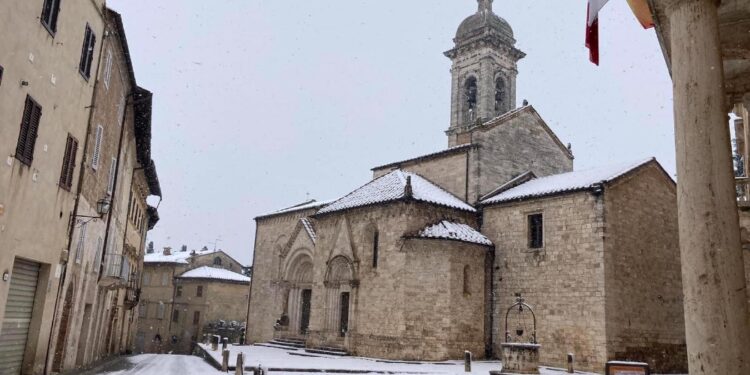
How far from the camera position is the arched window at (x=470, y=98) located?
36094 millimetres

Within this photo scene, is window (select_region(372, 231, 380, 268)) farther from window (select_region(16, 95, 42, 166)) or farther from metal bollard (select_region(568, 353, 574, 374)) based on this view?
window (select_region(16, 95, 42, 166))

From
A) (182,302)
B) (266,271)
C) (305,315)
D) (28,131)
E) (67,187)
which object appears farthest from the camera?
(182,302)

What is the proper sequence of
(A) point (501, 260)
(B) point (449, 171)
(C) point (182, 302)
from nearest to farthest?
(A) point (501, 260) < (B) point (449, 171) < (C) point (182, 302)

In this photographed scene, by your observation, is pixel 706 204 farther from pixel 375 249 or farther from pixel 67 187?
pixel 375 249

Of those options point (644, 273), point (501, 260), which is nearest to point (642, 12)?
point (644, 273)

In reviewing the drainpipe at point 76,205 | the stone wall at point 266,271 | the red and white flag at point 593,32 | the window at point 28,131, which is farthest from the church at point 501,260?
the window at point 28,131

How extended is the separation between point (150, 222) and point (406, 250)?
2207 cm

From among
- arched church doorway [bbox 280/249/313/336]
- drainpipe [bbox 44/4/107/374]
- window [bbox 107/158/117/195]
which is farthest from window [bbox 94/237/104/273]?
arched church doorway [bbox 280/249/313/336]

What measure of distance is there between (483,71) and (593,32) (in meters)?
29.0

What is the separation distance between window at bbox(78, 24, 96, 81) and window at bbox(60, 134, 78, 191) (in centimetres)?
155

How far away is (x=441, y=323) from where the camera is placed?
821 inches

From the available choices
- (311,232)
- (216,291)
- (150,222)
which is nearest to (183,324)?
(216,291)

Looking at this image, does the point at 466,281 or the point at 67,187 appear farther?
the point at 466,281

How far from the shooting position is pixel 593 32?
7145 mm
